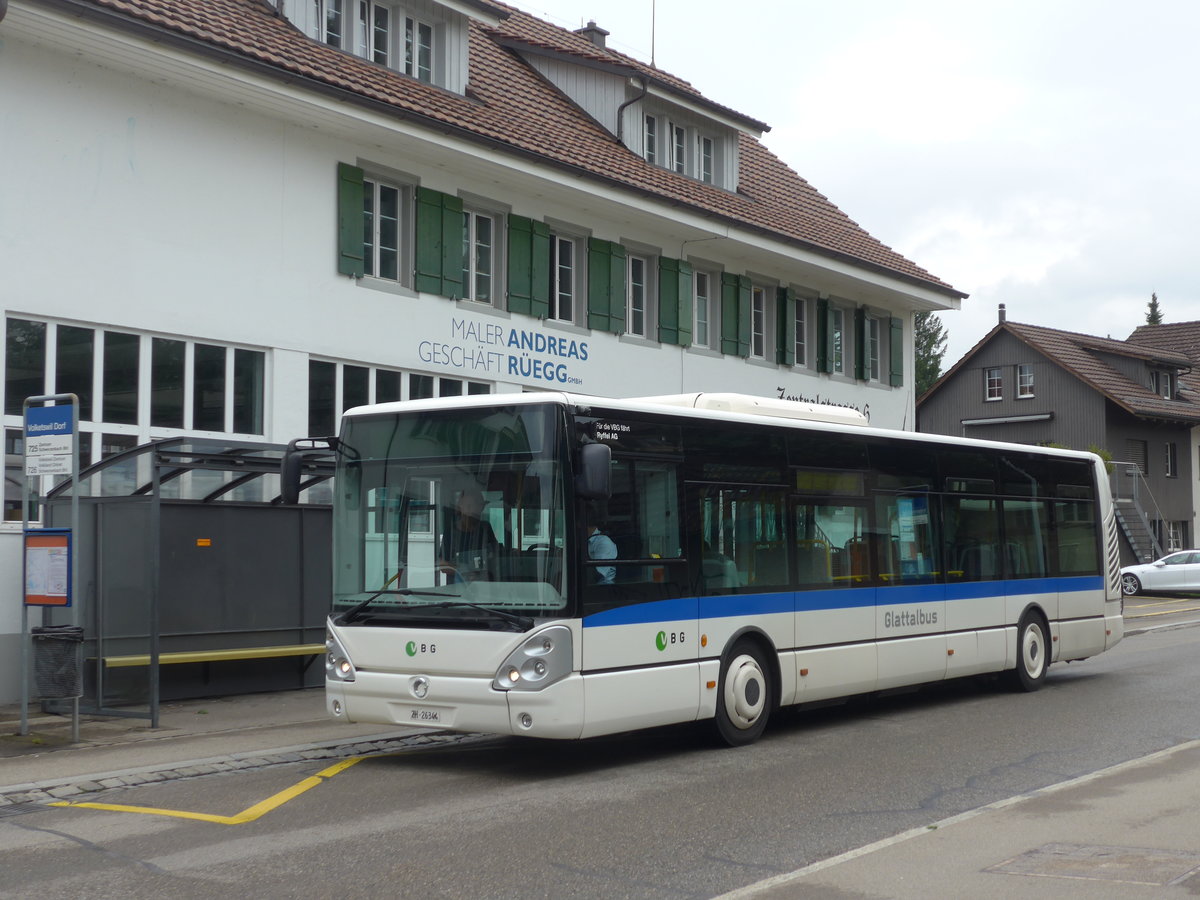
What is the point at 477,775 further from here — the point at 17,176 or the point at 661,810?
the point at 17,176

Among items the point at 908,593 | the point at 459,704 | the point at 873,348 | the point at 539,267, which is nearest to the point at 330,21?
the point at 539,267

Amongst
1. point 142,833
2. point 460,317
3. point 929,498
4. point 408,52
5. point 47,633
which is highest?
Answer: point 408,52

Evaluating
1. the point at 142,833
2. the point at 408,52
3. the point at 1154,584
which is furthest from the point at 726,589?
the point at 1154,584

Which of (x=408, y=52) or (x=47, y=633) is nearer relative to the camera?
(x=47, y=633)

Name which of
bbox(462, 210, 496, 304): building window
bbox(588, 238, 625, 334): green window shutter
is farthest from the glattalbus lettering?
bbox(588, 238, 625, 334): green window shutter

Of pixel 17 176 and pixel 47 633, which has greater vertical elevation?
pixel 17 176

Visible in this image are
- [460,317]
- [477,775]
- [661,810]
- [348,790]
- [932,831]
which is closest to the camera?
[932,831]

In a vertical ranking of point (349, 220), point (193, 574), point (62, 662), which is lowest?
point (62, 662)

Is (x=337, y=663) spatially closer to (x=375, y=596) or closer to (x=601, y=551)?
(x=375, y=596)

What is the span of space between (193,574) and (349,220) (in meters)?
5.71

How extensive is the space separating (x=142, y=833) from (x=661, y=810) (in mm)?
2991

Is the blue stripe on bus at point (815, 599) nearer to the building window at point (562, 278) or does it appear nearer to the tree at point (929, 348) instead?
the building window at point (562, 278)

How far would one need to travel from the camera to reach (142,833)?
7.93 meters

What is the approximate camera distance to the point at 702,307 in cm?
2505
